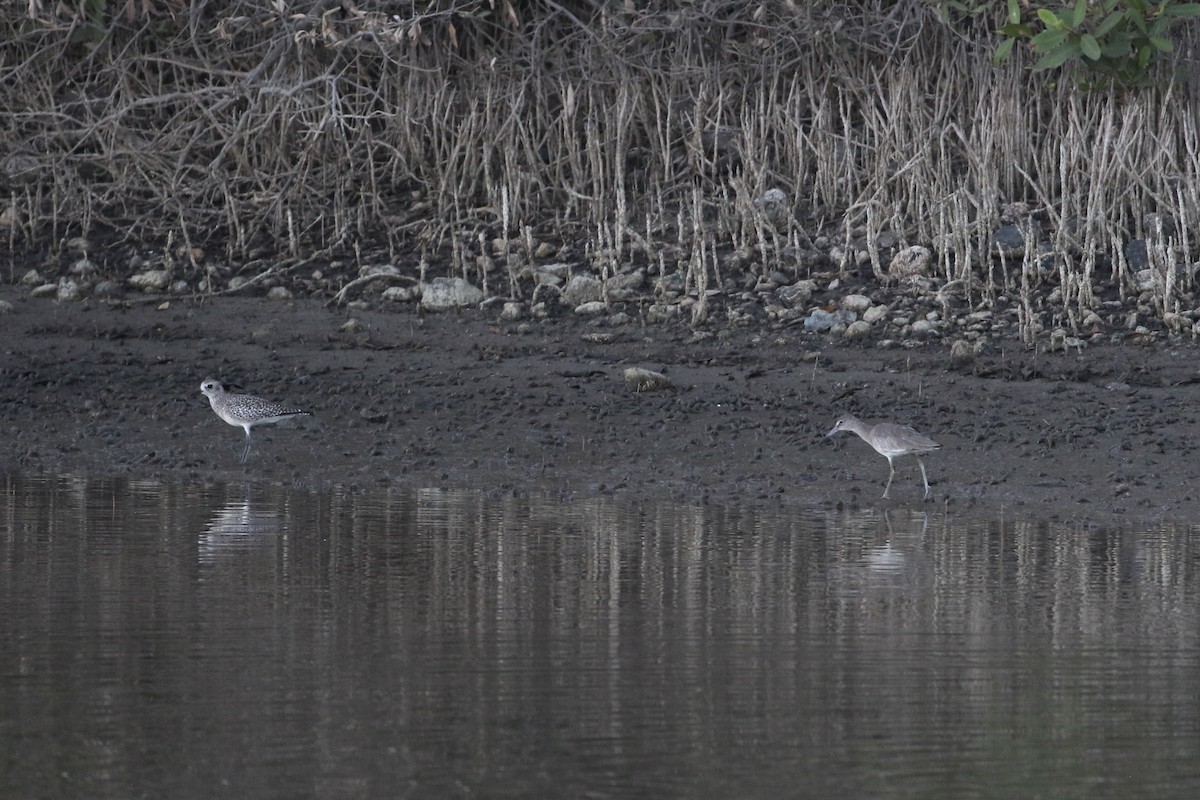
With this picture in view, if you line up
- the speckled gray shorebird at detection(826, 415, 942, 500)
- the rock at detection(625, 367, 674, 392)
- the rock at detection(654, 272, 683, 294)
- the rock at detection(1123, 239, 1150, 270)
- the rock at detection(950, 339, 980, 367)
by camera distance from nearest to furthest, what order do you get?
the speckled gray shorebird at detection(826, 415, 942, 500)
the rock at detection(625, 367, 674, 392)
the rock at detection(950, 339, 980, 367)
the rock at detection(1123, 239, 1150, 270)
the rock at detection(654, 272, 683, 294)

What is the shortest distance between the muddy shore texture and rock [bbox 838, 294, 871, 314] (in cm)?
56

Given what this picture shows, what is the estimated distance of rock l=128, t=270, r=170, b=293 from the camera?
14602mm

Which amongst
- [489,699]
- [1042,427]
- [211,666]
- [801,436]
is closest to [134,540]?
[211,666]

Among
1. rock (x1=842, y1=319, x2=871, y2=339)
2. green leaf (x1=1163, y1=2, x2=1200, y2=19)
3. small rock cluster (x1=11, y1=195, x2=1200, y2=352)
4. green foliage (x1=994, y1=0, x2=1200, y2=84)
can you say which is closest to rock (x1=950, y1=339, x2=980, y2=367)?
small rock cluster (x1=11, y1=195, x2=1200, y2=352)

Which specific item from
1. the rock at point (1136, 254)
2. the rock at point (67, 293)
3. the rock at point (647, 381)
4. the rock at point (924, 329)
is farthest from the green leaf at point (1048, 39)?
the rock at point (67, 293)

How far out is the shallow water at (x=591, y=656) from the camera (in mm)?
5016

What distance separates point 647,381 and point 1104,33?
430 centimetres

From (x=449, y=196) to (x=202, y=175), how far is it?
2.20m

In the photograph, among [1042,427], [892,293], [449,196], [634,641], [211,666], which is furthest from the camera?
[449,196]

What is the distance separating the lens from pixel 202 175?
16156 mm

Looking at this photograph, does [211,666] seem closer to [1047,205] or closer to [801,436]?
[801,436]

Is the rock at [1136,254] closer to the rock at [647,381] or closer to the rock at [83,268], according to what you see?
the rock at [647,381]

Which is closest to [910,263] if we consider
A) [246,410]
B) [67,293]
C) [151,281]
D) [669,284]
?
[669,284]

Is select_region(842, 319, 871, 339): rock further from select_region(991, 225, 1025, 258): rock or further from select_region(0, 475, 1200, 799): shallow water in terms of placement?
select_region(0, 475, 1200, 799): shallow water
